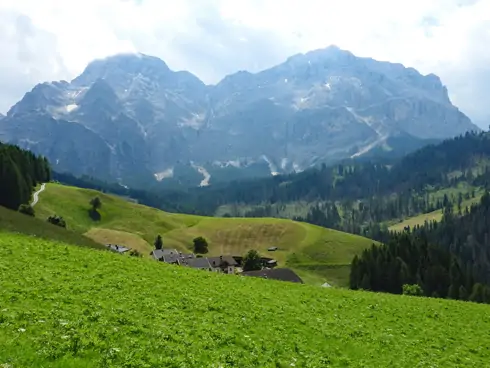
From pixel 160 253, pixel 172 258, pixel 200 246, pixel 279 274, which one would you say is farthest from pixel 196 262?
pixel 200 246

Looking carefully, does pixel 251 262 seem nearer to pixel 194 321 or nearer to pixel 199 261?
pixel 199 261

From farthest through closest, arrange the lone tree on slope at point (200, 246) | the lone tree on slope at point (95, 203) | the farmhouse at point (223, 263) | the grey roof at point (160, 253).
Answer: the lone tree on slope at point (95, 203) → the lone tree on slope at point (200, 246) → the grey roof at point (160, 253) → the farmhouse at point (223, 263)

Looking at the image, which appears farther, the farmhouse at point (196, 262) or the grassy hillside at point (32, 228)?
the farmhouse at point (196, 262)

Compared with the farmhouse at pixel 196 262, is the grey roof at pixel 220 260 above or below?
above

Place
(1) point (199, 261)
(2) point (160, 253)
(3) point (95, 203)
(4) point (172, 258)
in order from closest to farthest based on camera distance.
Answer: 1. (4) point (172, 258)
2. (1) point (199, 261)
3. (2) point (160, 253)
4. (3) point (95, 203)

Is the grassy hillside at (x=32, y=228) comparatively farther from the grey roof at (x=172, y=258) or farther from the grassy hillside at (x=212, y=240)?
the grassy hillside at (x=212, y=240)

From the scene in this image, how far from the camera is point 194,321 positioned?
25578 millimetres

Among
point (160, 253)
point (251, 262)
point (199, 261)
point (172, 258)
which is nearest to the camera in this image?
point (172, 258)

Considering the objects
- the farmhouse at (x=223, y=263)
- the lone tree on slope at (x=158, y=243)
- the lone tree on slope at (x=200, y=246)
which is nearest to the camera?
the farmhouse at (x=223, y=263)

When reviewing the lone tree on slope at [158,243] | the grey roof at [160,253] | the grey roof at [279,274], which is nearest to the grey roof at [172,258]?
the grey roof at [160,253]

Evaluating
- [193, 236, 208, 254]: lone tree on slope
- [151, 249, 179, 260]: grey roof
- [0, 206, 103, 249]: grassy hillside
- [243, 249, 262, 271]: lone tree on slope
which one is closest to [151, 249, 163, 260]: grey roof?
[151, 249, 179, 260]: grey roof

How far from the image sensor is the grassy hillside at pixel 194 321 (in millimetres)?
19312

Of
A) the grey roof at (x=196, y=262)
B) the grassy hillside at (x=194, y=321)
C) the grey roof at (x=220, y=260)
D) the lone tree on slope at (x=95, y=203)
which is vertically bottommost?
the grey roof at (x=196, y=262)

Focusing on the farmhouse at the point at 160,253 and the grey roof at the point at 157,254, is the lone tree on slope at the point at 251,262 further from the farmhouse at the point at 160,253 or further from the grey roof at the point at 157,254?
the grey roof at the point at 157,254
